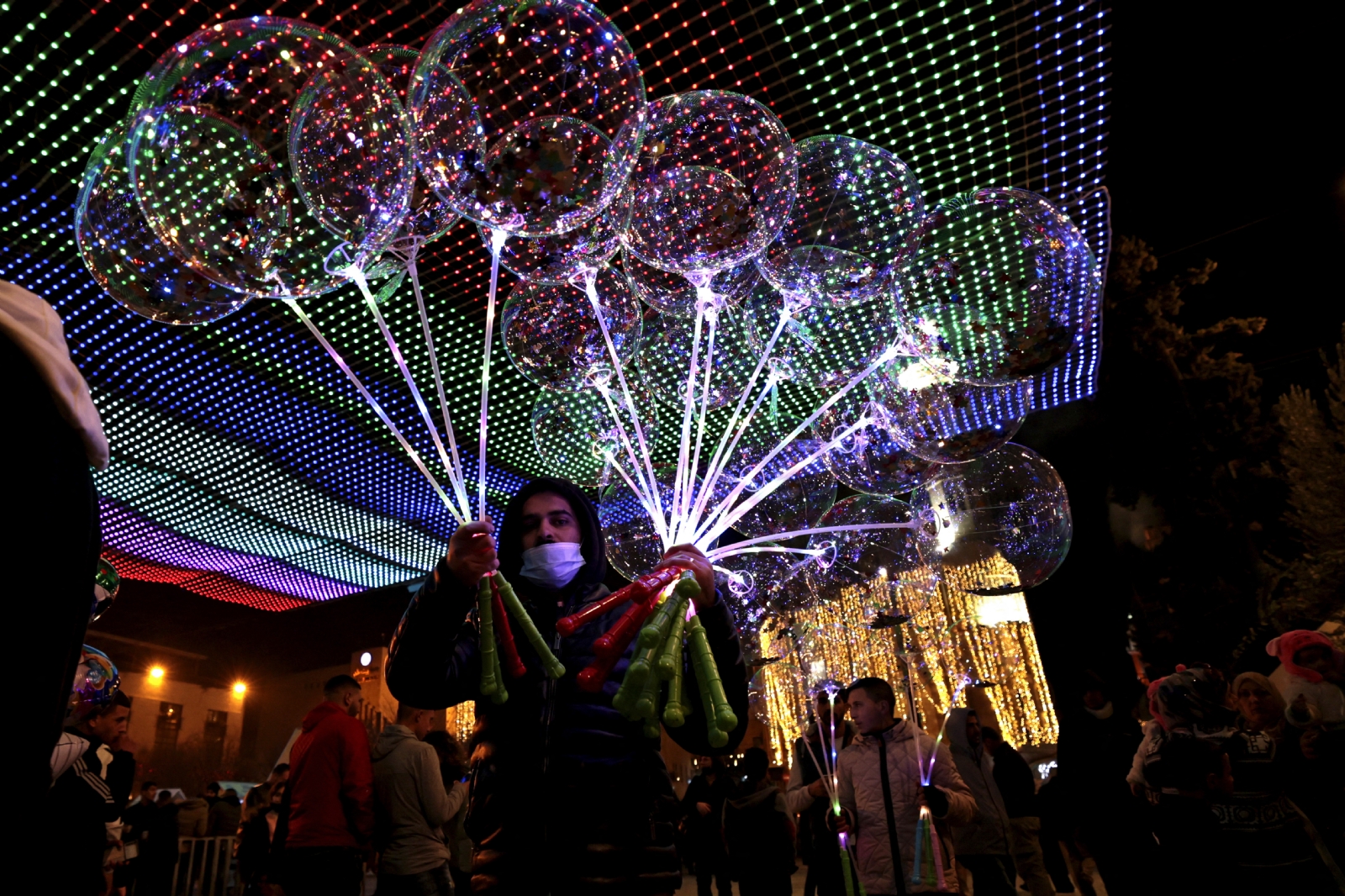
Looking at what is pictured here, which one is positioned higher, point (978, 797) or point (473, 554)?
point (473, 554)

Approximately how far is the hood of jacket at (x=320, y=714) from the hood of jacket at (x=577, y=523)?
1.65 meters

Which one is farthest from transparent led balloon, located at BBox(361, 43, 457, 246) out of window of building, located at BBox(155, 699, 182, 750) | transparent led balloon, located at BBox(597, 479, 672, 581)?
window of building, located at BBox(155, 699, 182, 750)

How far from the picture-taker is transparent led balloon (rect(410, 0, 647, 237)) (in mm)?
1623

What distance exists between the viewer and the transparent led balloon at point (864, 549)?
10.3 feet

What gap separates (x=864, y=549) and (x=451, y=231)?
294 cm

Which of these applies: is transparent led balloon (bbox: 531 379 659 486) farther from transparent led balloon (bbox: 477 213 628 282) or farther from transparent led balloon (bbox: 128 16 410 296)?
transparent led balloon (bbox: 128 16 410 296)

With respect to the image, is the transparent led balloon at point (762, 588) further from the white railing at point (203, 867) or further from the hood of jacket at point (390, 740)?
the white railing at point (203, 867)

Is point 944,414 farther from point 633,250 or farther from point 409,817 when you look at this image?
point 409,817

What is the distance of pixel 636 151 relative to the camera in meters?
1.78

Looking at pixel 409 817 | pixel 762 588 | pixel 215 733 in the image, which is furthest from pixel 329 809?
pixel 215 733

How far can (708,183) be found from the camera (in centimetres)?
202

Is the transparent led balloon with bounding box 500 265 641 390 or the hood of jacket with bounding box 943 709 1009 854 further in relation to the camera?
the hood of jacket with bounding box 943 709 1009 854

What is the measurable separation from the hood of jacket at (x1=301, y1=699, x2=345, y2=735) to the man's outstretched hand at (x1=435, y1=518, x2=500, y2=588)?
1.96m

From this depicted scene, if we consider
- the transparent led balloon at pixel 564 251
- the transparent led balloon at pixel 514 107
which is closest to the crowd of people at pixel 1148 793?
the transparent led balloon at pixel 564 251
